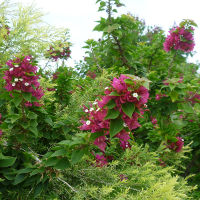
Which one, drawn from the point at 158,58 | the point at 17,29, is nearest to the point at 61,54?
the point at 158,58

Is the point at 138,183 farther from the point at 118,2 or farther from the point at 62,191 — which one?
the point at 118,2

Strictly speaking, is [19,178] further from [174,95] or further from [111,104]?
[174,95]

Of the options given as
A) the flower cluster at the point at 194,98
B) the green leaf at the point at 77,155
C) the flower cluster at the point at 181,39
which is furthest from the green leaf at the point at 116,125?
the flower cluster at the point at 181,39

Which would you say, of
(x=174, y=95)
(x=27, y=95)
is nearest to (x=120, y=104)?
(x=27, y=95)

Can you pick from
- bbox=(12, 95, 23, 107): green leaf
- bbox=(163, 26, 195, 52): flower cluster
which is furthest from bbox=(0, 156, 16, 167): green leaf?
bbox=(163, 26, 195, 52): flower cluster

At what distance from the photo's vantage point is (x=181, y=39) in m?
3.05

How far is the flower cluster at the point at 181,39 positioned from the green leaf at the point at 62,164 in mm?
2543

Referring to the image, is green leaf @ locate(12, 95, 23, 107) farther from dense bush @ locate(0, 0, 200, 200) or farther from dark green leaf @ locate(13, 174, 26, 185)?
dark green leaf @ locate(13, 174, 26, 185)

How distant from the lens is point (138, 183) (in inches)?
57.9

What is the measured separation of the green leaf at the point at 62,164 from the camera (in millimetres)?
1236

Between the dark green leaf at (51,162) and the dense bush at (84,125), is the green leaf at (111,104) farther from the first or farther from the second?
the dark green leaf at (51,162)

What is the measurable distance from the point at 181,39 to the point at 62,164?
2.63m

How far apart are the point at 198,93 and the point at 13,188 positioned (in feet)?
7.96

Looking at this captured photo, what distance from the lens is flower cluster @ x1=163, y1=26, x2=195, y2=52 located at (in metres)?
3.02
